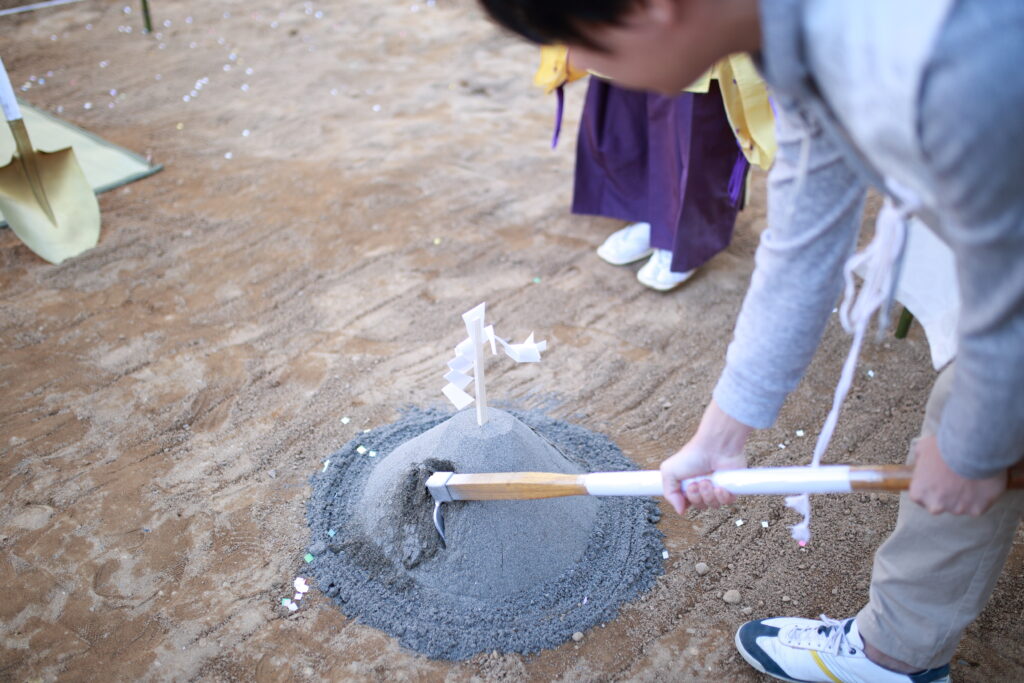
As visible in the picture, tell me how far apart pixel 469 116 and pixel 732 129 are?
1794 millimetres

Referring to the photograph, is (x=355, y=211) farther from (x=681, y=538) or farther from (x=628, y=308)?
(x=681, y=538)

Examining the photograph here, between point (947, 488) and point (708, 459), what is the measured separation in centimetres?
33

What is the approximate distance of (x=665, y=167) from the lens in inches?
100

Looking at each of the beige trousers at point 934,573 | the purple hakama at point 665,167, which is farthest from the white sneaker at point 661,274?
the beige trousers at point 934,573

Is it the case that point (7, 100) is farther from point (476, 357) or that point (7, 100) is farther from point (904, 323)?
point (904, 323)

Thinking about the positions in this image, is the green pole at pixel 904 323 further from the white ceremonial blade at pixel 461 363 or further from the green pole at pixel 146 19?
the green pole at pixel 146 19

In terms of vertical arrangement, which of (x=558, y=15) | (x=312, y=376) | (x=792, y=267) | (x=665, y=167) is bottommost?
(x=312, y=376)

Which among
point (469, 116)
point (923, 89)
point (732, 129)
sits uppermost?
point (923, 89)

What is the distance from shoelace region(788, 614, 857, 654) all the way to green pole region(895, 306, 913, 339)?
1104 mm

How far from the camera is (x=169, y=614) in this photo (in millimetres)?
1614

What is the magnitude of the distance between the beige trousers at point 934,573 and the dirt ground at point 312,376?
29cm

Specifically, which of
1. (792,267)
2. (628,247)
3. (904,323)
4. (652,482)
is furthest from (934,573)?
(628,247)

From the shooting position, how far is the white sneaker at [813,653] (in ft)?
4.45

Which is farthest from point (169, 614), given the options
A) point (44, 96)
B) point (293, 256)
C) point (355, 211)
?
point (44, 96)
